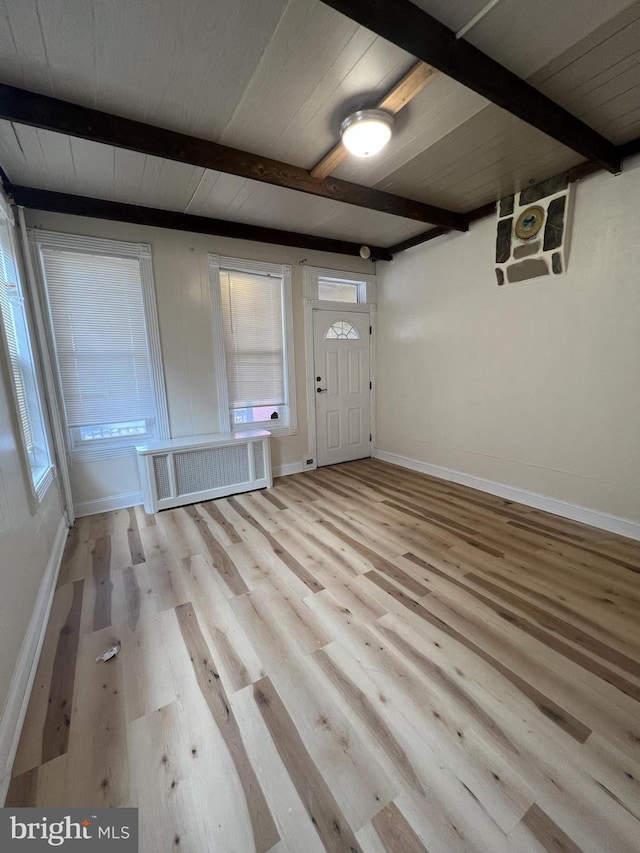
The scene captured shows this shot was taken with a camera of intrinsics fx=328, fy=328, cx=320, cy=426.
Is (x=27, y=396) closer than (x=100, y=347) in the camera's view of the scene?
Yes

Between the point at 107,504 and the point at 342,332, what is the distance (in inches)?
126

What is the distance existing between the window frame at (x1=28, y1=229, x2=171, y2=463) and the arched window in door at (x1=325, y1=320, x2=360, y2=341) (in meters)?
1.95

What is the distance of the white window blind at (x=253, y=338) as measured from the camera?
347 centimetres

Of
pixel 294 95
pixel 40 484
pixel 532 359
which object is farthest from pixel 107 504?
pixel 532 359

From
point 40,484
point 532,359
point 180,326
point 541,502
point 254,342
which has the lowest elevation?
point 541,502

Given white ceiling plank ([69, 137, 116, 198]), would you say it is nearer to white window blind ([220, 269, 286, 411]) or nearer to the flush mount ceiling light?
white window blind ([220, 269, 286, 411])

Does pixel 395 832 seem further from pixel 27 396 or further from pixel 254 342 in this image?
pixel 254 342

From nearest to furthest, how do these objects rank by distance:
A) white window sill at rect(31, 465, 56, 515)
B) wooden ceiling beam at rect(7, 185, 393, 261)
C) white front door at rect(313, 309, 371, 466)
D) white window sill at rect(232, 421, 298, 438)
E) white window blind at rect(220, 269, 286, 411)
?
white window sill at rect(31, 465, 56, 515) → wooden ceiling beam at rect(7, 185, 393, 261) → white window blind at rect(220, 269, 286, 411) → white window sill at rect(232, 421, 298, 438) → white front door at rect(313, 309, 371, 466)

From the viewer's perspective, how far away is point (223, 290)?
3406 mm

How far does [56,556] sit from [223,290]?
8.84ft

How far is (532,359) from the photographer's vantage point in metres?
2.84

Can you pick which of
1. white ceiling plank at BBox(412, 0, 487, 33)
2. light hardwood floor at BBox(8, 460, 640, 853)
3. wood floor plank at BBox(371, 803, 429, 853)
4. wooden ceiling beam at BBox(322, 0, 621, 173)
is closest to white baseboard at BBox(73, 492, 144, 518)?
light hardwood floor at BBox(8, 460, 640, 853)

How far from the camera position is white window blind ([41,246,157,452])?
276cm

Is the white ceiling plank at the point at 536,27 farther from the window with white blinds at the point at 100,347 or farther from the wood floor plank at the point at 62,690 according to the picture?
the wood floor plank at the point at 62,690
